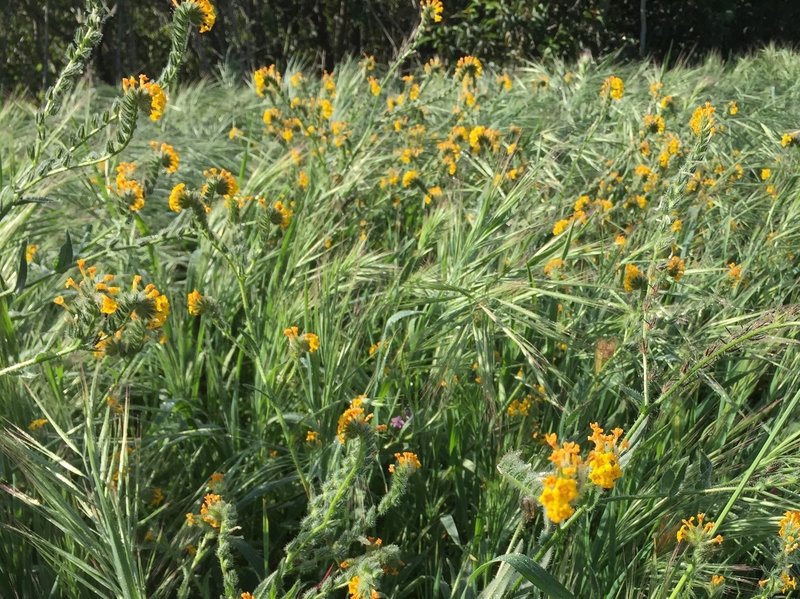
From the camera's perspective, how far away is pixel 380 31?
898 cm

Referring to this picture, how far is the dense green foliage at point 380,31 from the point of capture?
776 cm

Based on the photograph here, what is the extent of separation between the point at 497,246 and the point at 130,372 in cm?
72

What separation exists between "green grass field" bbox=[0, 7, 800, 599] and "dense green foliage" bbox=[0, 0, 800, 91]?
589 cm

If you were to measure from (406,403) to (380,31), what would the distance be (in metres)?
7.94

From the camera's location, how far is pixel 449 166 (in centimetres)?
248

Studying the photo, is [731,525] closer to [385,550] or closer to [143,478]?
[385,550]

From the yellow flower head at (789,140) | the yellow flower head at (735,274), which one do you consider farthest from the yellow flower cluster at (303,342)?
the yellow flower head at (789,140)

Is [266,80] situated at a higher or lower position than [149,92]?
lower

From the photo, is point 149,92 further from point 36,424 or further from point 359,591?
point 359,591

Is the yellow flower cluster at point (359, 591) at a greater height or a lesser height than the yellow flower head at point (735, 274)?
lesser

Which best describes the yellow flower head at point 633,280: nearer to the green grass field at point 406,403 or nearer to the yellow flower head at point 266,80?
the green grass field at point 406,403

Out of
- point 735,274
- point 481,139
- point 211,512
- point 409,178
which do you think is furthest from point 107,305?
point 481,139

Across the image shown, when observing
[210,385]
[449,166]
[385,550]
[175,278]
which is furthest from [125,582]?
[449,166]

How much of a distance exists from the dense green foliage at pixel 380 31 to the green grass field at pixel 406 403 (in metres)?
5.89
